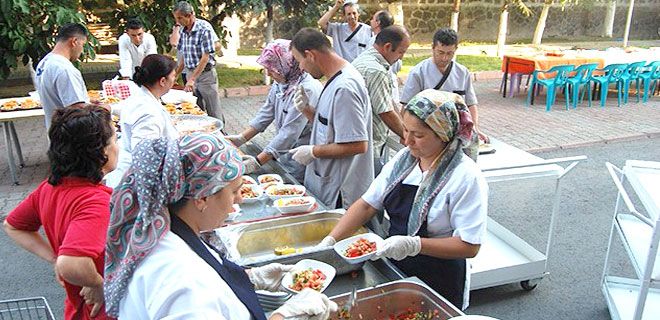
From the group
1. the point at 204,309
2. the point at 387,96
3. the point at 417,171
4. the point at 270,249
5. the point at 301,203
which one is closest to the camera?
the point at 204,309

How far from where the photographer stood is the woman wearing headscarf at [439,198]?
192 cm

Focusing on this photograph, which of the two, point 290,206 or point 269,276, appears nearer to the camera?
point 269,276

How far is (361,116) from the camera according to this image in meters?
2.79

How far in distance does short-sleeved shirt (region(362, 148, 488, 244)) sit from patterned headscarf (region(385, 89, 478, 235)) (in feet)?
0.10

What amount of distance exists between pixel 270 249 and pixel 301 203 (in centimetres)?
31

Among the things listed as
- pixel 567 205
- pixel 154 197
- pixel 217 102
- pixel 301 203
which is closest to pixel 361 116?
pixel 301 203

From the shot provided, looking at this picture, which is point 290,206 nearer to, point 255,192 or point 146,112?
point 255,192

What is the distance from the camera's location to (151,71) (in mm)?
3098

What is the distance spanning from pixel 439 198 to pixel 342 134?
0.95 meters

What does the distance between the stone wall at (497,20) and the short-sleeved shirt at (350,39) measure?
638 centimetres

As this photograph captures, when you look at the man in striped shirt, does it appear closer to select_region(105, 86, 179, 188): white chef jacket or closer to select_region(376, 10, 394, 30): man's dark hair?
select_region(105, 86, 179, 188): white chef jacket

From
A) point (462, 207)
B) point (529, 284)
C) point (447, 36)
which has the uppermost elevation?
point (447, 36)

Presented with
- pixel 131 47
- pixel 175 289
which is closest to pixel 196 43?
pixel 131 47

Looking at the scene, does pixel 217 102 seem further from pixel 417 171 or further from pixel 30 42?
pixel 417 171
